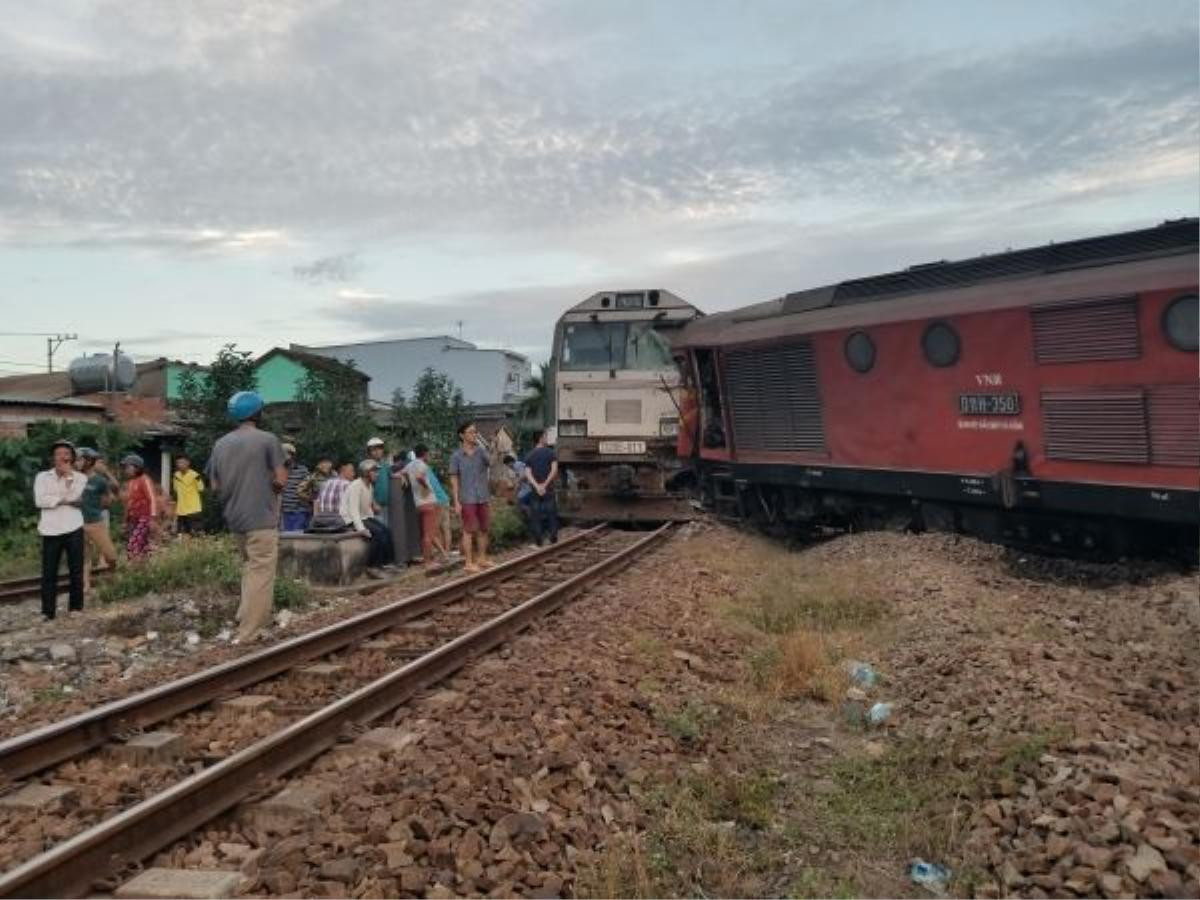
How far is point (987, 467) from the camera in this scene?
10.7 m

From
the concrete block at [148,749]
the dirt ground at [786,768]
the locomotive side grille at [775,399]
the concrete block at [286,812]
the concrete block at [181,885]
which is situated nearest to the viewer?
the concrete block at [181,885]

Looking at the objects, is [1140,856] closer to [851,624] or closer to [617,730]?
[617,730]

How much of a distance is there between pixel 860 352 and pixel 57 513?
8.55 meters

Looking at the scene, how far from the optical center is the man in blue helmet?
8562 millimetres

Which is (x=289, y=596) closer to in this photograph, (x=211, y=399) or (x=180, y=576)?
(x=180, y=576)

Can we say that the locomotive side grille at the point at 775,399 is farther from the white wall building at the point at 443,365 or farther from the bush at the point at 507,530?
the white wall building at the point at 443,365

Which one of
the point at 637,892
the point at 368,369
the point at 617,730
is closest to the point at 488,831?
the point at 637,892

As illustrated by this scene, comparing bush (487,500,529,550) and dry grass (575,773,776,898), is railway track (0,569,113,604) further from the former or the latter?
dry grass (575,773,776,898)

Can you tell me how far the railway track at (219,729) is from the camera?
4.28m

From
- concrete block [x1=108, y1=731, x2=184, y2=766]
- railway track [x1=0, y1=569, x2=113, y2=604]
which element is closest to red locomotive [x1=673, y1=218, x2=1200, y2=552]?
concrete block [x1=108, y1=731, x2=184, y2=766]

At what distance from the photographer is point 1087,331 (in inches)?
371

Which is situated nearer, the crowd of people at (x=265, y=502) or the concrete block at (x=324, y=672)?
the concrete block at (x=324, y=672)

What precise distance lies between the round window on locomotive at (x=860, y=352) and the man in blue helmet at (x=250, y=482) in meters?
6.57

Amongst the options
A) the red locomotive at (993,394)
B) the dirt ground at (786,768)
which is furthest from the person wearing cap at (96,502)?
the red locomotive at (993,394)
